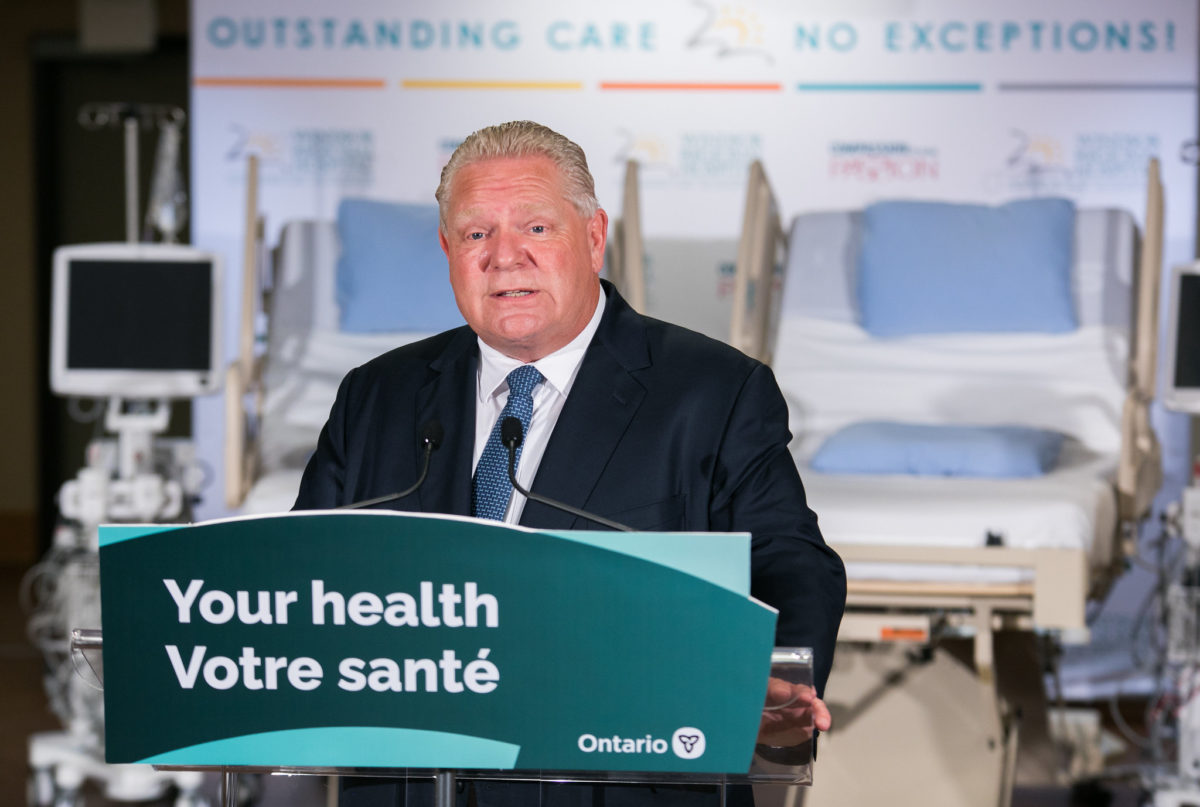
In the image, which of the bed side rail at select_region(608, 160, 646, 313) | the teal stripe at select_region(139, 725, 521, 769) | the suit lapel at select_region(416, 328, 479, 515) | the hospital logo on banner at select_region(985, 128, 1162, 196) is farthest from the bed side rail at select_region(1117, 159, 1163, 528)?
the teal stripe at select_region(139, 725, 521, 769)

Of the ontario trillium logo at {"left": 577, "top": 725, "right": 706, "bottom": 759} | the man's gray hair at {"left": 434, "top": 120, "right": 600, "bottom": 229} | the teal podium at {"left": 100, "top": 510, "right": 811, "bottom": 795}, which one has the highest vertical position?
the man's gray hair at {"left": 434, "top": 120, "right": 600, "bottom": 229}

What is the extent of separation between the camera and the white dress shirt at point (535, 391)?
59.9 inches

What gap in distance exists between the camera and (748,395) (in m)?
1.52

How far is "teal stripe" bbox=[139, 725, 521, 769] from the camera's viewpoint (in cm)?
101

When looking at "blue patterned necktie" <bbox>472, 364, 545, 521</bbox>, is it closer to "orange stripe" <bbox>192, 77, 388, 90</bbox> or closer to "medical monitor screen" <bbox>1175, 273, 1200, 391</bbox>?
"medical monitor screen" <bbox>1175, 273, 1200, 391</bbox>

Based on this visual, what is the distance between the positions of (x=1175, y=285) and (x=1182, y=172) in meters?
1.44

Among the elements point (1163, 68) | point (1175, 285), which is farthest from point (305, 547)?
point (1163, 68)

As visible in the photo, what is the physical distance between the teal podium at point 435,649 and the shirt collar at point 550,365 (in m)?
0.56

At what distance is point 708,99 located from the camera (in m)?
4.83

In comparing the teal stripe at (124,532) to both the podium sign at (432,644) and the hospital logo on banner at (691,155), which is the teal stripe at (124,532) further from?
the hospital logo on banner at (691,155)

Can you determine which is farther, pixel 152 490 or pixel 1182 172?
pixel 1182 172

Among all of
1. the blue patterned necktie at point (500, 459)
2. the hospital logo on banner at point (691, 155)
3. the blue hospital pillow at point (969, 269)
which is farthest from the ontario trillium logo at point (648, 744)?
the hospital logo on banner at point (691, 155)

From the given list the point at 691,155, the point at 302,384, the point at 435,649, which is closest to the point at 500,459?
the point at 435,649

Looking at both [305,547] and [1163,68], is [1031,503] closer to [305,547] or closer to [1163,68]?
[1163,68]
